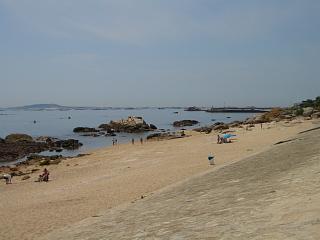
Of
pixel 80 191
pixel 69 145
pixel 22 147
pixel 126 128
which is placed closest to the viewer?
pixel 80 191

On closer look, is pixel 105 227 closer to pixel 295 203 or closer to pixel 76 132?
pixel 295 203

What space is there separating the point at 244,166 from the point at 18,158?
39.4 m

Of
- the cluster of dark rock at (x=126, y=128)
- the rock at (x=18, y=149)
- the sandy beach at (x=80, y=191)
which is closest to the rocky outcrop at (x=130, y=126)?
the cluster of dark rock at (x=126, y=128)

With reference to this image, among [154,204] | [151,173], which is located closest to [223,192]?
[154,204]

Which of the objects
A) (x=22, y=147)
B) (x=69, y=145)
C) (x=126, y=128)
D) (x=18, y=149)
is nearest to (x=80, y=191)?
(x=18, y=149)

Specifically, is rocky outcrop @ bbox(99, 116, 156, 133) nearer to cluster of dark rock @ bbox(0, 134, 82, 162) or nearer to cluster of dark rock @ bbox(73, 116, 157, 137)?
cluster of dark rock @ bbox(73, 116, 157, 137)

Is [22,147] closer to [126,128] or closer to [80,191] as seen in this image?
A: [126,128]

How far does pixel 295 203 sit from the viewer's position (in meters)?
7.98

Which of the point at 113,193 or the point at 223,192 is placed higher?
the point at 223,192

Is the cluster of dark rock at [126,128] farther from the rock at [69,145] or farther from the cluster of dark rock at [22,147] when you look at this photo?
the rock at [69,145]

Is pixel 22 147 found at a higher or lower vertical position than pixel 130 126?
lower

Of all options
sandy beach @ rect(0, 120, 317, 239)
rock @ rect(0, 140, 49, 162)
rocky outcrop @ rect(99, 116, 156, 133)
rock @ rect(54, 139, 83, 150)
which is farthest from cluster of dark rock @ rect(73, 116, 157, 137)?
sandy beach @ rect(0, 120, 317, 239)

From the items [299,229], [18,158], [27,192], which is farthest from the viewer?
[18,158]

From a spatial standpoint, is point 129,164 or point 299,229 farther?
point 129,164
